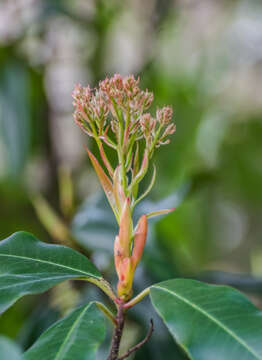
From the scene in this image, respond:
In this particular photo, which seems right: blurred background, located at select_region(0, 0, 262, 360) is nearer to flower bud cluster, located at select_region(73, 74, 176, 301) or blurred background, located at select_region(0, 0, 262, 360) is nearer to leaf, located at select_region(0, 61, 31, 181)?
leaf, located at select_region(0, 61, 31, 181)

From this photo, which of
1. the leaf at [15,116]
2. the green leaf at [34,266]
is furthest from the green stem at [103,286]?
the leaf at [15,116]

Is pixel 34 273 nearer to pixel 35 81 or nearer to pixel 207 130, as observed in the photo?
pixel 35 81

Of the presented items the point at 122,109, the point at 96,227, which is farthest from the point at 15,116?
the point at 122,109

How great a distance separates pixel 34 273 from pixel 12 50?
3.76ft

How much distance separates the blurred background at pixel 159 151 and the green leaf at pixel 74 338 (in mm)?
415

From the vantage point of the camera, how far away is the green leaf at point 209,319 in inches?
14.2

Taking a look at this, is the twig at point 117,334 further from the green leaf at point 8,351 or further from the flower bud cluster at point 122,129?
the green leaf at point 8,351

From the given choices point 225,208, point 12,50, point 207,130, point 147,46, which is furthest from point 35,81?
point 225,208

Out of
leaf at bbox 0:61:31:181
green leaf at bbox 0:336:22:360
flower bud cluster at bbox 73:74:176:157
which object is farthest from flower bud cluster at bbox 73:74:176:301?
leaf at bbox 0:61:31:181

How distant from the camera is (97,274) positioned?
46cm

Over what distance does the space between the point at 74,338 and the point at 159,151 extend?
0.93 m

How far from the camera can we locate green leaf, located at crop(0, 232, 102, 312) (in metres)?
0.42

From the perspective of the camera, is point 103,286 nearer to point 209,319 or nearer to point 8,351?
point 209,319

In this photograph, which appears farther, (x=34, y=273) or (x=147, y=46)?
(x=147, y=46)
